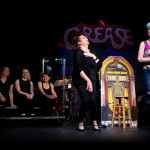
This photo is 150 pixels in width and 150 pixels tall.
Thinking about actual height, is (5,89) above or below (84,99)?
above

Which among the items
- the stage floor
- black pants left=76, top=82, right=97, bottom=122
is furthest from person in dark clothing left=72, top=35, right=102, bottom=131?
the stage floor

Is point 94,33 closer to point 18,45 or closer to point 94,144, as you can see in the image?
point 18,45

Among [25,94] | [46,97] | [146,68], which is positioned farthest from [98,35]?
[146,68]

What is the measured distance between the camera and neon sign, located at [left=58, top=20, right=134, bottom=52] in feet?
23.0

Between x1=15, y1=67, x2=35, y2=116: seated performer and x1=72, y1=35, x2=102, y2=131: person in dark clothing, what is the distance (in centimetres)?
162

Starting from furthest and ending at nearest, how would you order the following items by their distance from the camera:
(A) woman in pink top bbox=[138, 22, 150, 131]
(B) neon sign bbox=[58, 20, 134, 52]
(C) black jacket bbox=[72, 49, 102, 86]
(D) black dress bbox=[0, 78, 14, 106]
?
(B) neon sign bbox=[58, 20, 134, 52] < (D) black dress bbox=[0, 78, 14, 106] < (C) black jacket bbox=[72, 49, 102, 86] < (A) woman in pink top bbox=[138, 22, 150, 131]

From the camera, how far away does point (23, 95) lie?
3.96 m

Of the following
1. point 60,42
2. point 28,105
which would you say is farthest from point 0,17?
point 28,105

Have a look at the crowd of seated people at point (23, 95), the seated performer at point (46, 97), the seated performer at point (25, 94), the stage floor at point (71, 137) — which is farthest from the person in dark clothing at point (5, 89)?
the stage floor at point (71, 137)

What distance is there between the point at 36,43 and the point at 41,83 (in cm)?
449

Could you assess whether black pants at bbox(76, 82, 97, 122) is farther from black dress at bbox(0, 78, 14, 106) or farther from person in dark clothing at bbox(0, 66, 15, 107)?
black dress at bbox(0, 78, 14, 106)

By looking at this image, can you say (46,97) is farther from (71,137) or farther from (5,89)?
(71,137)

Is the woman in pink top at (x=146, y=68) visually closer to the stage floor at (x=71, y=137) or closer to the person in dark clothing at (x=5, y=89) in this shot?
the stage floor at (x=71, y=137)

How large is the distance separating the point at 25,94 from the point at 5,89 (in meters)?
0.57
